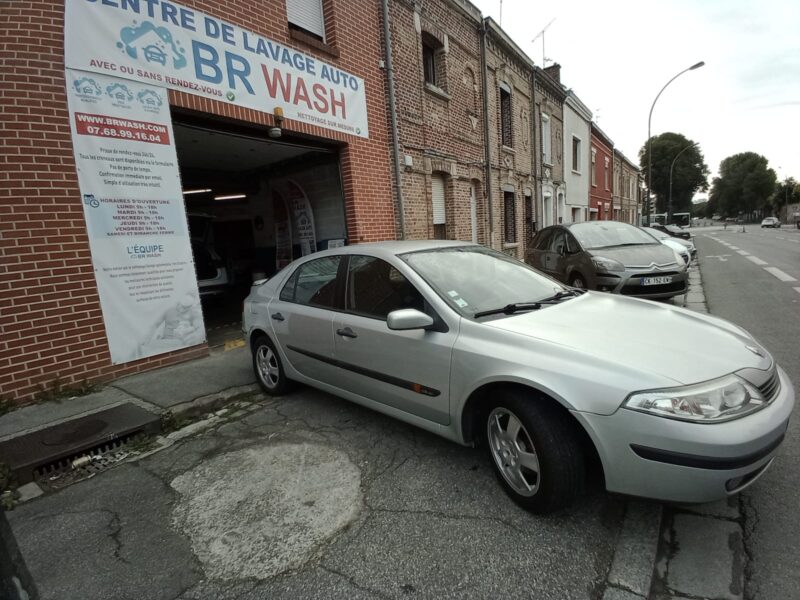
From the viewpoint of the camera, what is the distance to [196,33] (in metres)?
5.28

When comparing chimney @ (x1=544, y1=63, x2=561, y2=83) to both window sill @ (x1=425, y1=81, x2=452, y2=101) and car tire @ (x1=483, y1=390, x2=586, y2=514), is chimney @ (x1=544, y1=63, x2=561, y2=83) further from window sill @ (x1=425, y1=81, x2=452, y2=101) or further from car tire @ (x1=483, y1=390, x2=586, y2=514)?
car tire @ (x1=483, y1=390, x2=586, y2=514)

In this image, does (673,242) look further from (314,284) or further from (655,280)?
(314,284)

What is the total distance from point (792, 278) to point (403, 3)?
989cm

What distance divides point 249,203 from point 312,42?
5.17m

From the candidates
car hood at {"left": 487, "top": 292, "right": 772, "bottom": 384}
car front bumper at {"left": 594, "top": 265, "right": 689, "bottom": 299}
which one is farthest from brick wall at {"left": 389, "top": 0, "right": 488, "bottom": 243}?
car hood at {"left": 487, "top": 292, "right": 772, "bottom": 384}

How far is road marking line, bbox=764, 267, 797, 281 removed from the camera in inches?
367

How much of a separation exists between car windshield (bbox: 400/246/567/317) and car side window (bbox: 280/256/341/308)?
2.52ft

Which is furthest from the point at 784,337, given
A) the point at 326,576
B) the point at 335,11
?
the point at 335,11

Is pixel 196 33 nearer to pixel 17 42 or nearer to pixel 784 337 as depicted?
pixel 17 42

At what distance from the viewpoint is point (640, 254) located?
6.96 meters

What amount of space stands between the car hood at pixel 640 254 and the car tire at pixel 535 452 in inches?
208

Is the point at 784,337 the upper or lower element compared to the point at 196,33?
lower

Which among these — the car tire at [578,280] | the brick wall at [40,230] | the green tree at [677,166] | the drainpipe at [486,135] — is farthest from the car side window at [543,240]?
the green tree at [677,166]

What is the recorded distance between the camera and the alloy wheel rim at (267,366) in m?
4.34
